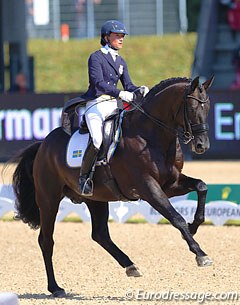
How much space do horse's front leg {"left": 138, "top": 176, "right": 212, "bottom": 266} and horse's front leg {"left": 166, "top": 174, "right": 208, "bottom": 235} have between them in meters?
0.29

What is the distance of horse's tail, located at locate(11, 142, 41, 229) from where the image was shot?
33.0 ft

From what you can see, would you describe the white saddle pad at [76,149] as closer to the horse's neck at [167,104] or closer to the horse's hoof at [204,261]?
the horse's neck at [167,104]

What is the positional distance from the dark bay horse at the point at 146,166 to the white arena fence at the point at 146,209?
12.5 ft

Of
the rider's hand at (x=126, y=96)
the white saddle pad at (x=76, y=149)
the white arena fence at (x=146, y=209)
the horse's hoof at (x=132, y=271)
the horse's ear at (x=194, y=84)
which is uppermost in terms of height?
the horse's ear at (x=194, y=84)

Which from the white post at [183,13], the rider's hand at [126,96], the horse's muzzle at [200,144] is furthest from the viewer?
the white post at [183,13]

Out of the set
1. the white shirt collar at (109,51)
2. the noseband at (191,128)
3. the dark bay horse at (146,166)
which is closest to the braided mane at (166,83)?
the dark bay horse at (146,166)

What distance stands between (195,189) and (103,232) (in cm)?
120

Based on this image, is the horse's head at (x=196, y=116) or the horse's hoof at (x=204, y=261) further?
the horse's head at (x=196, y=116)

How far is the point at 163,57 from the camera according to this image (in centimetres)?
3644

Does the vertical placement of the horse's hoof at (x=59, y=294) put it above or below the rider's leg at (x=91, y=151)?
below

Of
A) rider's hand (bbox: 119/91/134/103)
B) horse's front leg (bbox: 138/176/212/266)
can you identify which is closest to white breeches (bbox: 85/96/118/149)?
rider's hand (bbox: 119/91/134/103)

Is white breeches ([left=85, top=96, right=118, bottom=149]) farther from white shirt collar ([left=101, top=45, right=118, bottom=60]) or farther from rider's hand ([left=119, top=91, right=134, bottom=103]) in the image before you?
white shirt collar ([left=101, top=45, right=118, bottom=60])

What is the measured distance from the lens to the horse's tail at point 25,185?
1005 cm

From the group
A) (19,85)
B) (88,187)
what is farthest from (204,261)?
(19,85)
